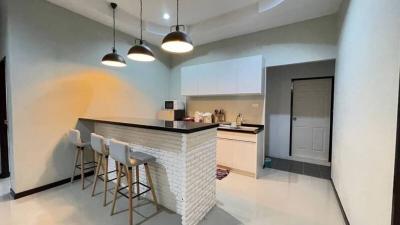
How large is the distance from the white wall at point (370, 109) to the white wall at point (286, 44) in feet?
2.73

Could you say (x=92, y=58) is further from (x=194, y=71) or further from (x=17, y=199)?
(x=17, y=199)

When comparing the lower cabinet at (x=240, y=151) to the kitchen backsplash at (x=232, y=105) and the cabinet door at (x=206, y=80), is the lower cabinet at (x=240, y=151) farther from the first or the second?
the cabinet door at (x=206, y=80)

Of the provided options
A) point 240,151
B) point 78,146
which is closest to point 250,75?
point 240,151

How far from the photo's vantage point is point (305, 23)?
135 inches

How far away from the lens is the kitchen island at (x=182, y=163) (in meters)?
2.03

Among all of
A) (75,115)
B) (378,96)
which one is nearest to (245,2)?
(378,96)

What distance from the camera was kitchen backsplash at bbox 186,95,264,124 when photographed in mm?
4059

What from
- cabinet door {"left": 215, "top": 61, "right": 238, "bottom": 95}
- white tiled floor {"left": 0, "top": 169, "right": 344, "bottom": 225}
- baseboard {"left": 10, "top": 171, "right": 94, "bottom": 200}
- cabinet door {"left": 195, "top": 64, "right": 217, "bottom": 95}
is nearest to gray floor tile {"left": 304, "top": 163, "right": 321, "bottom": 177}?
white tiled floor {"left": 0, "top": 169, "right": 344, "bottom": 225}

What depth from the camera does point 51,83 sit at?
118 inches

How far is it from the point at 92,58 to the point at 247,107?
3285mm

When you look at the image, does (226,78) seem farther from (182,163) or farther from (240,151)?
(182,163)

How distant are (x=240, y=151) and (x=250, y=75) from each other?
1.52m

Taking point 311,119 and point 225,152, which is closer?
point 225,152

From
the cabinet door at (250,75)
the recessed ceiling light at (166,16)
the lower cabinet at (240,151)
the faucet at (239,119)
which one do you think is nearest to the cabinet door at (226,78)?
the cabinet door at (250,75)
